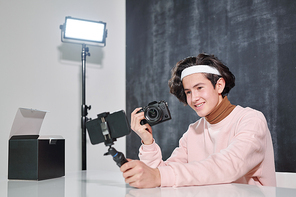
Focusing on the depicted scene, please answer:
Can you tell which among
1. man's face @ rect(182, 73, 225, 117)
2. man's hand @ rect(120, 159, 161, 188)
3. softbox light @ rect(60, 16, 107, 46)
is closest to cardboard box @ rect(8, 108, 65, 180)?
man's hand @ rect(120, 159, 161, 188)

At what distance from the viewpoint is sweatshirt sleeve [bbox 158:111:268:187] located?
2.65ft

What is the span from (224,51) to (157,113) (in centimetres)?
145

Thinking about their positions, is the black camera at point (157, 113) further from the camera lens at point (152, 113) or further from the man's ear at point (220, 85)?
the man's ear at point (220, 85)

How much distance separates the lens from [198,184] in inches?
32.2

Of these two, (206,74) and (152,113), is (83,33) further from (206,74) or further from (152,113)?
(152,113)

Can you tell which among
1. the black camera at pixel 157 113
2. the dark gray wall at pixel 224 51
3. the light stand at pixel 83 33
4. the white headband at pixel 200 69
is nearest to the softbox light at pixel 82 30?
the light stand at pixel 83 33

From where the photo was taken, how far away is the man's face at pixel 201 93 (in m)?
1.33

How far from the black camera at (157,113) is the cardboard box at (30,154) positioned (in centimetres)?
42

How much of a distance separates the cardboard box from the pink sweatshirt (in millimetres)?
371

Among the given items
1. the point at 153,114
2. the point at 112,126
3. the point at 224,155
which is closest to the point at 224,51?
the point at 153,114

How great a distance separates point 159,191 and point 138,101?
A: 234cm

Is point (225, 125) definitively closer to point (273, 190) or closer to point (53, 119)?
point (273, 190)

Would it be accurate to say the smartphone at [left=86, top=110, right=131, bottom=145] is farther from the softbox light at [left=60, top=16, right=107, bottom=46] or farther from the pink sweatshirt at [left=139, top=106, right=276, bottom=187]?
the softbox light at [left=60, top=16, right=107, bottom=46]

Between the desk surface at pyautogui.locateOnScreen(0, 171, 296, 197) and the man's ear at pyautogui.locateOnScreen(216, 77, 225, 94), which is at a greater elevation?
the man's ear at pyautogui.locateOnScreen(216, 77, 225, 94)
